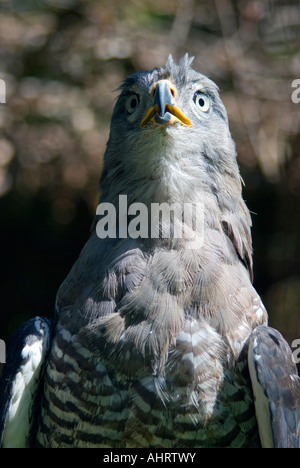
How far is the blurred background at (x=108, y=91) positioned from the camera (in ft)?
21.0

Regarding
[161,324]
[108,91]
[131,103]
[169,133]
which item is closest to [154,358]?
[161,324]

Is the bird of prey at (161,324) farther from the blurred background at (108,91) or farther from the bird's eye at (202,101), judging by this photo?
the blurred background at (108,91)

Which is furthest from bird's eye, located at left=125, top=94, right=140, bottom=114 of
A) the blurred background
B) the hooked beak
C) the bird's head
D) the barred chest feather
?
the blurred background

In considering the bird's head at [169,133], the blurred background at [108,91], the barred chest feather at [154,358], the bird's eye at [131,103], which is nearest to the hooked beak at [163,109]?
the bird's head at [169,133]

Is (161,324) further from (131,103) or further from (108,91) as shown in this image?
(108,91)

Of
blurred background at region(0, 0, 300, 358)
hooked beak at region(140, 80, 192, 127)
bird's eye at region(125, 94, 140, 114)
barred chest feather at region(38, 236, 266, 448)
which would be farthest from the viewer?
blurred background at region(0, 0, 300, 358)

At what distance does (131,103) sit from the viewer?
12.3ft

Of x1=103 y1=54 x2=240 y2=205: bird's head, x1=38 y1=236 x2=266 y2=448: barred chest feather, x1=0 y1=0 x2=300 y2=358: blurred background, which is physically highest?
x1=0 y1=0 x2=300 y2=358: blurred background

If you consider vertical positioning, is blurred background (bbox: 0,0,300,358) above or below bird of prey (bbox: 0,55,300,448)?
above

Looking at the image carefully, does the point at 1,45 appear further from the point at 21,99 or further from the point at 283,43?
the point at 283,43

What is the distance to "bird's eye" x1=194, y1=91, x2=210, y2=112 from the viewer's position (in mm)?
3699

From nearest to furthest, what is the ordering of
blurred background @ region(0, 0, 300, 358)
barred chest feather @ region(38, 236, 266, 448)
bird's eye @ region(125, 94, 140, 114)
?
1. barred chest feather @ region(38, 236, 266, 448)
2. bird's eye @ region(125, 94, 140, 114)
3. blurred background @ region(0, 0, 300, 358)

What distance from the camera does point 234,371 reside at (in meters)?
3.13

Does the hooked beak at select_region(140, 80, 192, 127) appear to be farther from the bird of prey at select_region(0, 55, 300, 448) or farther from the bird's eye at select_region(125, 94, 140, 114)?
the bird's eye at select_region(125, 94, 140, 114)
